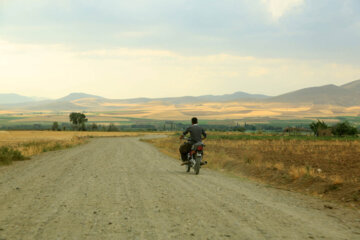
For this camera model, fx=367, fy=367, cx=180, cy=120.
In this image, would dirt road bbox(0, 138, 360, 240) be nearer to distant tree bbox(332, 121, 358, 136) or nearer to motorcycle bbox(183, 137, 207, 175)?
motorcycle bbox(183, 137, 207, 175)

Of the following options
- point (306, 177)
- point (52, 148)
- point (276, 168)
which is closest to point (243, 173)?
point (276, 168)

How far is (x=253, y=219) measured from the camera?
25.3 feet

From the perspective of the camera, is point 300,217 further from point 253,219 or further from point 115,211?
point 115,211

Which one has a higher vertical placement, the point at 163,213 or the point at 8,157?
the point at 163,213

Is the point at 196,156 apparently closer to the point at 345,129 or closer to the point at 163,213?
the point at 163,213

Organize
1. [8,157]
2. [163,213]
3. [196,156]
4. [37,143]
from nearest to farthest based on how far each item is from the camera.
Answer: [163,213]
[196,156]
[8,157]
[37,143]

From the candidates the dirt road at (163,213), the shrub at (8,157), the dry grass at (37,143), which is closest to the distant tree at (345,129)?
the dry grass at (37,143)

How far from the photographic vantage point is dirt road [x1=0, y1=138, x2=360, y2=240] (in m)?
6.62

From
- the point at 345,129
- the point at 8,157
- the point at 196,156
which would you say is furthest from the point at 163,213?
the point at 345,129

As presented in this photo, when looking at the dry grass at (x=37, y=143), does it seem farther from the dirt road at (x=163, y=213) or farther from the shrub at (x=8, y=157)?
the dirt road at (x=163, y=213)

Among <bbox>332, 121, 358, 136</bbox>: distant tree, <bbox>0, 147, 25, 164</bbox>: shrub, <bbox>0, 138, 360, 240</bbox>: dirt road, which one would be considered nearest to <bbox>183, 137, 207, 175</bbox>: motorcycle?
<bbox>0, 138, 360, 240</bbox>: dirt road

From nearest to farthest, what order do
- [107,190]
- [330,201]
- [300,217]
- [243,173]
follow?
1. [300,217]
2. [330,201]
3. [107,190]
4. [243,173]

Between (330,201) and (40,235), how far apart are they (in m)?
8.16

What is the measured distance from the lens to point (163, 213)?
8.22 metres
